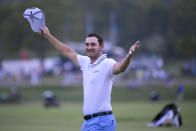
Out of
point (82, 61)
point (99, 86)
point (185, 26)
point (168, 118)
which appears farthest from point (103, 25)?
point (99, 86)

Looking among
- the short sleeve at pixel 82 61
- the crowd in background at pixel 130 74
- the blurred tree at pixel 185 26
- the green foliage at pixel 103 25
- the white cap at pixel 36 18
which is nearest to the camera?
the short sleeve at pixel 82 61

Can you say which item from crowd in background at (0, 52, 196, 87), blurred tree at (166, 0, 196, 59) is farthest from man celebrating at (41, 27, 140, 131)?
crowd in background at (0, 52, 196, 87)

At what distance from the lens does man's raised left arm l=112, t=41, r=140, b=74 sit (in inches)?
276

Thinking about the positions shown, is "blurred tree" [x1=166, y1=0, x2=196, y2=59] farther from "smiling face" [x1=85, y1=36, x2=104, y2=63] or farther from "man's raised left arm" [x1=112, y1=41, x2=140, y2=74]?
"man's raised left arm" [x1=112, y1=41, x2=140, y2=74]

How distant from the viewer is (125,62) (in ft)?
23.4

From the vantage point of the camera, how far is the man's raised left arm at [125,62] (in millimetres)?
7008

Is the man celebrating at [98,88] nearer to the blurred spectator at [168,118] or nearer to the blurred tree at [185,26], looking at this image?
the blurred spectator at [168,118]

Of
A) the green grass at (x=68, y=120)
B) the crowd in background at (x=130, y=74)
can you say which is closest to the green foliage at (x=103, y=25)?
the crowd in background at (x=130, y=74)

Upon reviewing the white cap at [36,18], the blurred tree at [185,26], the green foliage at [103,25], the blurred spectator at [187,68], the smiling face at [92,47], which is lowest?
the smiling face at [92,47]

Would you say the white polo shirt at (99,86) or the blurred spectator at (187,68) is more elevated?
the blurred spectator at (187,68)

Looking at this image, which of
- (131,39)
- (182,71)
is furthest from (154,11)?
(182,71)

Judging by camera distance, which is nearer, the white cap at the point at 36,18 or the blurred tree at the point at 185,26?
the white cap at the point at 36,18

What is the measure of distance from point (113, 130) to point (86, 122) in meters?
0.44

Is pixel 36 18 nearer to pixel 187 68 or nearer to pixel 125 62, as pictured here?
pixel 125 62
